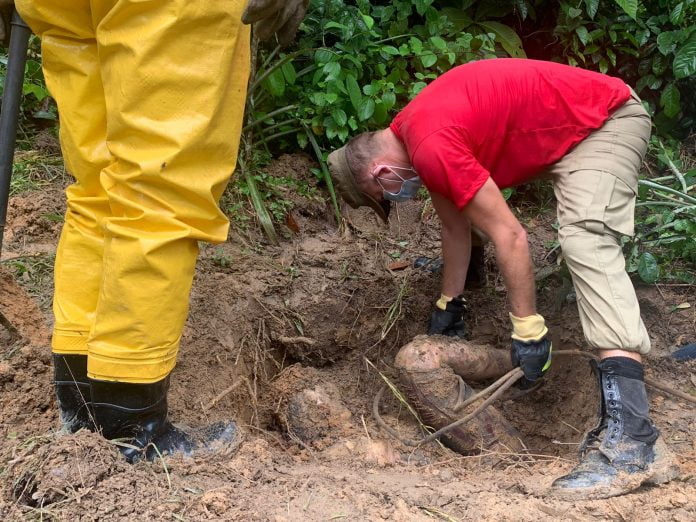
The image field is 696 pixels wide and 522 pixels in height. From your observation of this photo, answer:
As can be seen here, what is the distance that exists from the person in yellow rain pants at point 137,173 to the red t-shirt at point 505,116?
29.7 inches

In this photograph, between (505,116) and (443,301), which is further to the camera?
(443,301)

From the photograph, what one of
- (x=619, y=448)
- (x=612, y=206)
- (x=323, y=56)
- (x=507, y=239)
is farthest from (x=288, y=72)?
(x=619, y=448)

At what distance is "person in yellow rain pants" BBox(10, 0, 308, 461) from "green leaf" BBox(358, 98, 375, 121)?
1653mm

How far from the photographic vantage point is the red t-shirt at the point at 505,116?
95.6 inches

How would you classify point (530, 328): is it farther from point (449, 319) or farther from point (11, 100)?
point (11, 100)

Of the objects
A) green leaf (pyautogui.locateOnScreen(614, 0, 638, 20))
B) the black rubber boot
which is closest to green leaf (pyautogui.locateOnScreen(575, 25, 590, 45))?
green leaf (pyautogui.locateOnScreen(614, 0, 638, 20))

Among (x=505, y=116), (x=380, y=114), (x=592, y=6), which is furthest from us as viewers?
(x=592, y=6)

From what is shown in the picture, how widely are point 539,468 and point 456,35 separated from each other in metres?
2.67

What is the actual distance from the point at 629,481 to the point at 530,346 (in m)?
0.56

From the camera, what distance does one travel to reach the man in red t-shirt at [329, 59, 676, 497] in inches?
86.2

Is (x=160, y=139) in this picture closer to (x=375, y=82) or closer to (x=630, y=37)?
(x=375, y=82)

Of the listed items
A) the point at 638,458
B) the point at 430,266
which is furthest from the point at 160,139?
the point at 430,266

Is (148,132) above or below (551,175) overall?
above

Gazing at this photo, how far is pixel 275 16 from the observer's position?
1790 mm
